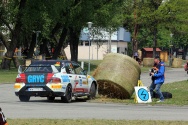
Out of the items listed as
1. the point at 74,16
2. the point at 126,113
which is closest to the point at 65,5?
the point at 74,16

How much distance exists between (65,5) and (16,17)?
418 cm

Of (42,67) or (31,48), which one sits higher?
(31,48)

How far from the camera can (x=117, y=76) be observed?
898 inches

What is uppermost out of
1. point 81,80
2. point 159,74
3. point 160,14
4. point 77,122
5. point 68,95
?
point 160,14

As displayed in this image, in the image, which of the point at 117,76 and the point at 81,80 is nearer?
the point at 117,76

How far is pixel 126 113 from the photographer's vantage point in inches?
704

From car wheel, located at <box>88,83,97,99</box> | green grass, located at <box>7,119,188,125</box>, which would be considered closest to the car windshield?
car wheel, located at <box>88,83,97,99</box>

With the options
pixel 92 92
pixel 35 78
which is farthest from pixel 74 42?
pixel 35 78

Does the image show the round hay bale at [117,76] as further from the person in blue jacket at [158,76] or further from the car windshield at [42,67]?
the car windshield at [42,67]

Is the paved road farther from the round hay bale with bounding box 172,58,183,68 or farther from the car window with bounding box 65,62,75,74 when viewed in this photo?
the round hay bale with bounding box 172,58,183,68

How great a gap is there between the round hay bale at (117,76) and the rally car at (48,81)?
96cm

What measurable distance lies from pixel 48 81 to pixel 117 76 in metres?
2.56

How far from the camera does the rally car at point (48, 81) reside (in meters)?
22.1

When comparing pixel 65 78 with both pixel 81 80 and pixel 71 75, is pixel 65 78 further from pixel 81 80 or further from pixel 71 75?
pixel 81 80
